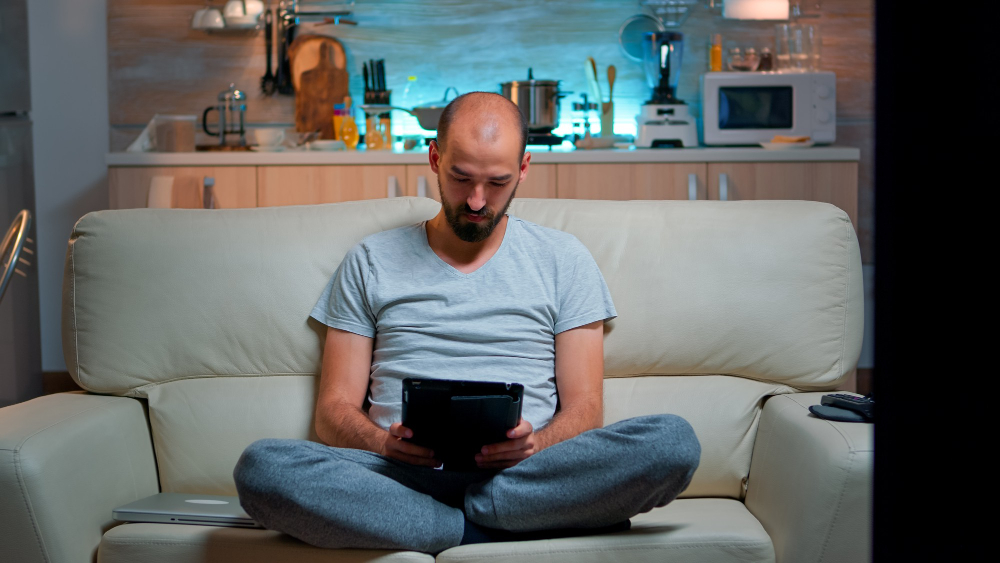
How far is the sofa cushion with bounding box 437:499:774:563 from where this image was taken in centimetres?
140

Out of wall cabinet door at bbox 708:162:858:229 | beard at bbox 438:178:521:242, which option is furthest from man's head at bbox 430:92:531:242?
wall cabinet door at bbox 708:162:858:229

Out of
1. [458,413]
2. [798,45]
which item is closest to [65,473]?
[458,413]

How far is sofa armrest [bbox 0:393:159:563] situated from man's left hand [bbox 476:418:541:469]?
2.21 ft

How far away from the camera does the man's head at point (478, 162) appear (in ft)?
5.70

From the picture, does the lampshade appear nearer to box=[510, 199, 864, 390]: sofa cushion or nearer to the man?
box=[510, 199, 864, 390]: sofa cushion

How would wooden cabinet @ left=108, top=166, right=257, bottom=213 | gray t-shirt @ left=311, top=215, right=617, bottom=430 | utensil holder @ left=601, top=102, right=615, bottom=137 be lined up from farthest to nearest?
utensil holder @ left=601, top=102, right=615, bottom=137
wooden cabinet @ left=108, top=166, right=257, bottom=213
gray t-shirt @ left=311, top=215, right=617, bottom=430

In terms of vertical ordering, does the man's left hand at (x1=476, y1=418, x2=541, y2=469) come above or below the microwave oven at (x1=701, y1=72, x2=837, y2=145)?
below

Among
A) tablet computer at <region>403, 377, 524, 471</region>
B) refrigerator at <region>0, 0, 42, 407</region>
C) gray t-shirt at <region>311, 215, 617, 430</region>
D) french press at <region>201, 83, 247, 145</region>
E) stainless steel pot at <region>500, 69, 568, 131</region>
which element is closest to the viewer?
tablet computer at <region>403, 377, 524, 471</region>

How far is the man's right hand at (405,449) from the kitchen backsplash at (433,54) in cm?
294

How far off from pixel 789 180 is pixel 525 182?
3.46 ft

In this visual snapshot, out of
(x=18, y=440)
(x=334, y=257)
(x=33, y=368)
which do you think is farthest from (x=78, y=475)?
(x=33, y=368)

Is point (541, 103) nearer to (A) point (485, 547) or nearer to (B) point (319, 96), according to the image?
(B) point (319, 96)

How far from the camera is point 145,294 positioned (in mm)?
1811

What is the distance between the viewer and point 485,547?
4.64 feet
